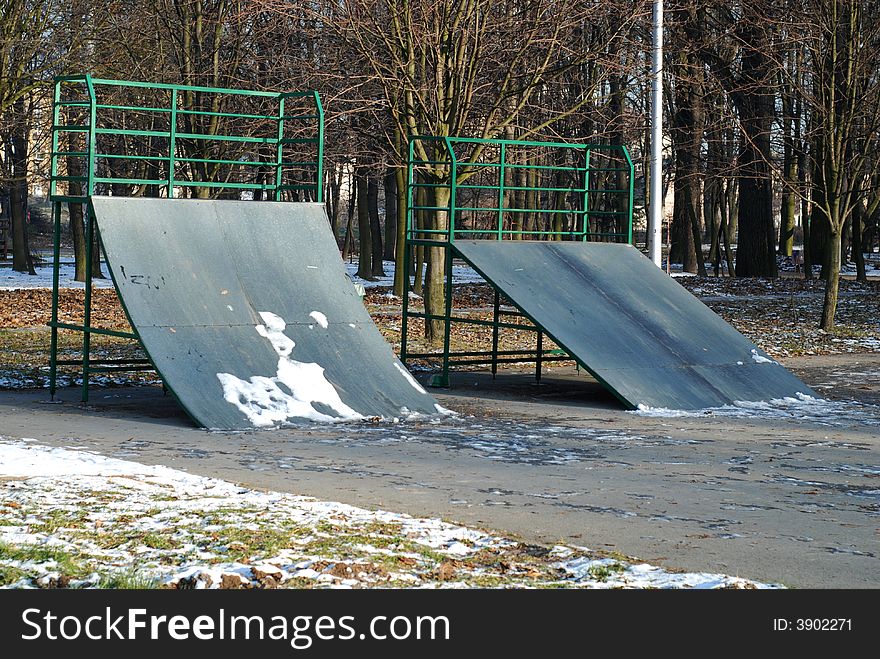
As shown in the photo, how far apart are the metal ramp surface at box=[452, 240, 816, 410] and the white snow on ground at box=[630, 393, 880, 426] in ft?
0.45

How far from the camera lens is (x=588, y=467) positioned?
9656 mm

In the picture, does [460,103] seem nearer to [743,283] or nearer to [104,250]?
[104,250]

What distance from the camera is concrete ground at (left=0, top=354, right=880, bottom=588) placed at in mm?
7098

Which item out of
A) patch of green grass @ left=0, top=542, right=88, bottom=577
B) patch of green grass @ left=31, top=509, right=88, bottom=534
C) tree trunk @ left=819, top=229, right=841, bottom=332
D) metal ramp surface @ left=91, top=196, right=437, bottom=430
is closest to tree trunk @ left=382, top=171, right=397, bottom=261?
tree trunk @ left=819, top=229, right=841, bottom=332

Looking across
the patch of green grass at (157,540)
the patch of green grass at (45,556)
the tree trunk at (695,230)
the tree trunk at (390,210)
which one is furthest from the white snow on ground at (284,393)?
the tree trunk at (695,230)

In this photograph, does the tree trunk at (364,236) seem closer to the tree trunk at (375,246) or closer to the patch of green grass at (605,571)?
the tree trunk at (375,246)

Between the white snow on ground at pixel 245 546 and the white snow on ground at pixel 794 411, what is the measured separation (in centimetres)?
585

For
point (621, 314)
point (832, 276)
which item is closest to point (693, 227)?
point (832, 276)

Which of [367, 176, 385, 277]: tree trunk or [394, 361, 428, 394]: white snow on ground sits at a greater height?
[367, 176, 385, 277]: tree trunk

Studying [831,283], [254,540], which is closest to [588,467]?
[254,540]

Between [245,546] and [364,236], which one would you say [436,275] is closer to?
[245,546]

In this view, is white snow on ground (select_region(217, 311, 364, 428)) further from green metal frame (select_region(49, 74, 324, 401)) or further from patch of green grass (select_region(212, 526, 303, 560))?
patch of green grass (select_region(212, 526, 303, 560))

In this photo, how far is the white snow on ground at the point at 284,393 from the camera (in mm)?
11648

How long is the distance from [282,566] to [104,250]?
22.8ft
